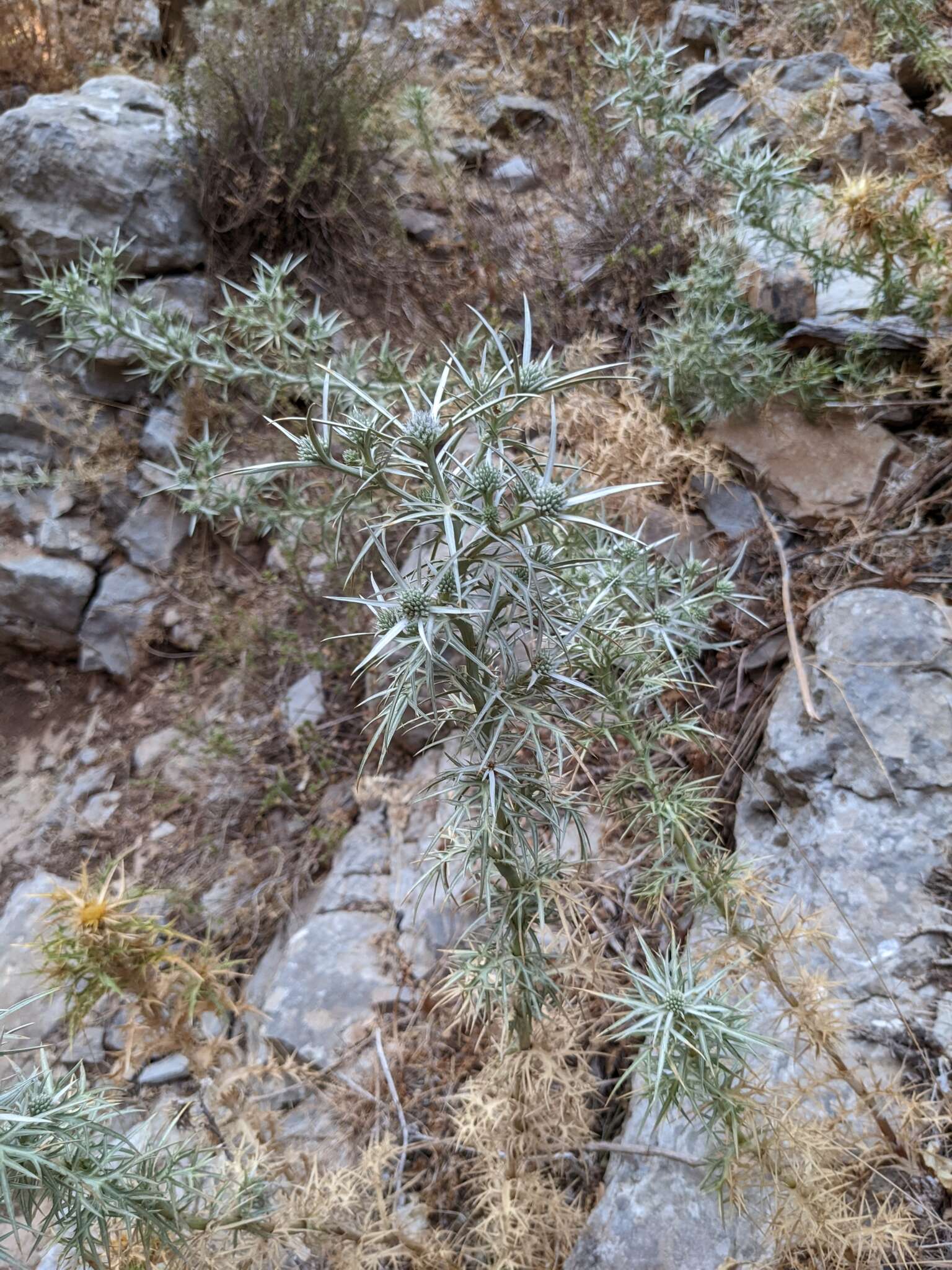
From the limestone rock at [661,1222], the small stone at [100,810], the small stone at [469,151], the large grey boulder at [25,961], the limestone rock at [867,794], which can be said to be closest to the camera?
the limestone rock at [661,1222]

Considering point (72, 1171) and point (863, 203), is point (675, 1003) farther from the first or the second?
point (863, 203)

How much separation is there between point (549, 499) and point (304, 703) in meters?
2.49

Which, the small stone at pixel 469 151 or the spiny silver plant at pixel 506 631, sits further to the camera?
the small stone at pixel 469 151

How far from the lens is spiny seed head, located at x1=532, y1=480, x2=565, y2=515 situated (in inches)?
40.2

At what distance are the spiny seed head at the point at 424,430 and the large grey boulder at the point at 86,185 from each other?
3.60m

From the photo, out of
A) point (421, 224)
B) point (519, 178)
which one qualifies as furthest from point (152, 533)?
point (519, 178)

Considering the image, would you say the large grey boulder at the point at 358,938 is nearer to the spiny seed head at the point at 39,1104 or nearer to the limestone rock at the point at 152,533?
the spiny seed head at the point at 39,1104

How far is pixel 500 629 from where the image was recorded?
122 cm

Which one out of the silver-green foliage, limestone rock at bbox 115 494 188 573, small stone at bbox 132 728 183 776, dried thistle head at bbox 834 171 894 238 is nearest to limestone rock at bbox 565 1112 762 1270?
the silver-green foliage

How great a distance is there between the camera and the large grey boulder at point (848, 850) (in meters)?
1.65

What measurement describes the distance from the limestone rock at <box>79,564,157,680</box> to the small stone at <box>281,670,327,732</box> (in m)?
0.94

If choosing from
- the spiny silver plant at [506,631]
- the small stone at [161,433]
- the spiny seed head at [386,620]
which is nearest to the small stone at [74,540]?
the small stone at [161,433]

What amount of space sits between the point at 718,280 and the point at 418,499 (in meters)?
2.11

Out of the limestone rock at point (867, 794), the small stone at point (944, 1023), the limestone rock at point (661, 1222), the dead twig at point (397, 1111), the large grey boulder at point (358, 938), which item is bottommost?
the large grey boulder at point (358, 938)
